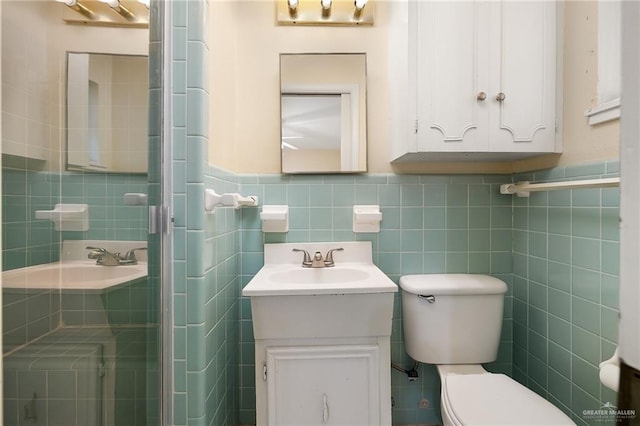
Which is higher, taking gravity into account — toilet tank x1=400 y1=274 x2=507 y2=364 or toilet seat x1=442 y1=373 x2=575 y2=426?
toilet tank x1=400 y1=274 x2=507 y2=364

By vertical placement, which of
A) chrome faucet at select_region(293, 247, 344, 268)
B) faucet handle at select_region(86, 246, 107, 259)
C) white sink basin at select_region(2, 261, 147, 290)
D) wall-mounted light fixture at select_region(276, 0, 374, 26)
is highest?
wall-mounted light fixture at select_region(276, 0, 374, 26)

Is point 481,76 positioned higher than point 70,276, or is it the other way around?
point 481,76

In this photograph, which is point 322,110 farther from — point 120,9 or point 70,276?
point 70,276

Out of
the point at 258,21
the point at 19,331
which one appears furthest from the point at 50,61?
the point at 258,21

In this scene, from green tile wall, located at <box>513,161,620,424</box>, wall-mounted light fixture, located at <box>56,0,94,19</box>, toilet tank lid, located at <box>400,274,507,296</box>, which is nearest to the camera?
wall-mounted light fixture, located at <box>56,0,94,19</box>

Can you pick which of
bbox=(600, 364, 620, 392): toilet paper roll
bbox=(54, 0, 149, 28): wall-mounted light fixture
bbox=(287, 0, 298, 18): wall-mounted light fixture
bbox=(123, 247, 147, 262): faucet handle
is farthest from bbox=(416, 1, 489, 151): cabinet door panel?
bbox=(123, 247, 147, 262): faucet handle

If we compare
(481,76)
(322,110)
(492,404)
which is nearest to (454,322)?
(492,404)

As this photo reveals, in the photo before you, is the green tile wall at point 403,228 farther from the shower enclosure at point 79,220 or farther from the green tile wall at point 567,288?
the shower enclosure at point 79,220

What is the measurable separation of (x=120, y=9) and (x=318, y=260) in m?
1.16

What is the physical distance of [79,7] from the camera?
0.71 m

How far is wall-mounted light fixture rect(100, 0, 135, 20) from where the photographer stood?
0.82 m

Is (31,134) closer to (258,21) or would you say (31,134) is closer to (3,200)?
(3,200)

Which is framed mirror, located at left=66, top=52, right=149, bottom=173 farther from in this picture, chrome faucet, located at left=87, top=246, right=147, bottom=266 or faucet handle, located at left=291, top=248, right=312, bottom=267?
faucet handle, located at left=291, top=248, right=312, bottom=267

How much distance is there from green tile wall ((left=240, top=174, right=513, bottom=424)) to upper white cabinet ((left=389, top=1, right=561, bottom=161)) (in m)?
0.33
